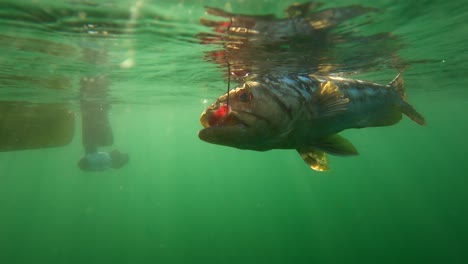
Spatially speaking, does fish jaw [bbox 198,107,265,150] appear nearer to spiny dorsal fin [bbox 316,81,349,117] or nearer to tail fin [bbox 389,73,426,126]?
spiny dorsal fin [bbox 316,81,349,117]

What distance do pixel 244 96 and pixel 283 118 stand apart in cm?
54

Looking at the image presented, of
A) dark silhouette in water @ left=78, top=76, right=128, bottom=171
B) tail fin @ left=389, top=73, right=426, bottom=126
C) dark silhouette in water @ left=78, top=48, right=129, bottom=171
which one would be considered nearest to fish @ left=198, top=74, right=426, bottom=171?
tail fin @ left=389, top=73, right=426, bottom=126

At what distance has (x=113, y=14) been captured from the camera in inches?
292

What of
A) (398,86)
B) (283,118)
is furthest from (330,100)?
(398,86)

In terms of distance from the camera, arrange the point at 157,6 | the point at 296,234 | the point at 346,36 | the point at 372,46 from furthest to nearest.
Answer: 1. the point at 296,234
2. the point at 372,46
3. the point at 346,36
4. the point at 157,6

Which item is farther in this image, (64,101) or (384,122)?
(64,101)

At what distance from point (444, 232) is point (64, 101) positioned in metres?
45.2

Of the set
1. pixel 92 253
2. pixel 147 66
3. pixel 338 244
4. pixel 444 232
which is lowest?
pixel 92 253

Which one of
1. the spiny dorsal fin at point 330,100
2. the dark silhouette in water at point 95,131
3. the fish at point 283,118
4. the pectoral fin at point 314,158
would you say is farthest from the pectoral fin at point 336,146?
the dark silhouette in water at point 95,131

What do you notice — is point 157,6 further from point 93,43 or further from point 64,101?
point 64,101

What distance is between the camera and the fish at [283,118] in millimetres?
3514

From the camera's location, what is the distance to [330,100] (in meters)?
3.79

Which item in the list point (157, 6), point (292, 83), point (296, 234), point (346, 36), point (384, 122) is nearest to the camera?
point (292, 83)

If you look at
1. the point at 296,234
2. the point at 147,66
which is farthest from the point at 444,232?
the point at 147,66
